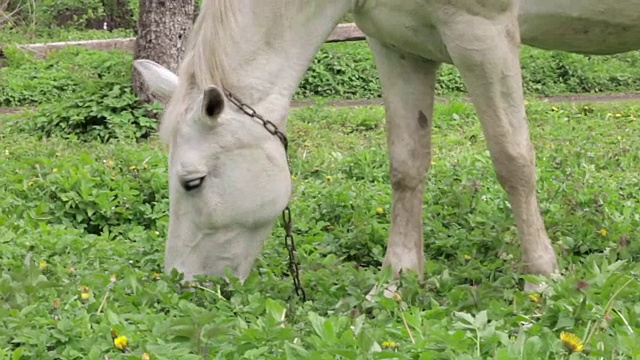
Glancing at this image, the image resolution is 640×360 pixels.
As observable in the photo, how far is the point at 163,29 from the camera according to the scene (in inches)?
357

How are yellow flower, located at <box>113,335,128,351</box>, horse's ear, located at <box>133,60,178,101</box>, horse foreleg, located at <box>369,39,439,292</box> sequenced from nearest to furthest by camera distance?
yellow flower, located at <box>113,335,128,351</box>, horse's ear, located at <box>133,60,178,101</box>, horse foreleg, located at <box>369,39,439,292</box>

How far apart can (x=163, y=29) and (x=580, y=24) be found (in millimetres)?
5553

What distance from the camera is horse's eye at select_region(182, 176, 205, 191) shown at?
3697 mm

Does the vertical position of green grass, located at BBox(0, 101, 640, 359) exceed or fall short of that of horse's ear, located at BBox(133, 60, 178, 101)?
it falls short

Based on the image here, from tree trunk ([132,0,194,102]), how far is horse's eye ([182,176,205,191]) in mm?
5479

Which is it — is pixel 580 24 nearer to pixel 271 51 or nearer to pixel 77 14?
pixel 271 51

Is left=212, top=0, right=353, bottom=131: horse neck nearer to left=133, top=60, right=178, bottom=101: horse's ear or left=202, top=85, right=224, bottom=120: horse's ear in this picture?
left=202, top=85, right=224, bottom=120: horse's ear

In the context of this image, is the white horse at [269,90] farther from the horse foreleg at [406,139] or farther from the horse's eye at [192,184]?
the horse foreleg at [406,139]

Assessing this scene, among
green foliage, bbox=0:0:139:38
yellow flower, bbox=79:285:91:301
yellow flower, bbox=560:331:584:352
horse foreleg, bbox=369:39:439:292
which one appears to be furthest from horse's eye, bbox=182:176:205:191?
green foliage, bbox=0:0:139:38

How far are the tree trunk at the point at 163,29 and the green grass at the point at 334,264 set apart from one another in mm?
1144

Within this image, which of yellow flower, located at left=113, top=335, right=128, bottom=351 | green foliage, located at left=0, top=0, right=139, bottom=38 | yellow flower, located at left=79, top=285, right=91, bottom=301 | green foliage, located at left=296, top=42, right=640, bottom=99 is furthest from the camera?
green foliage, located at left=0, top=0, right=139, bottom=38

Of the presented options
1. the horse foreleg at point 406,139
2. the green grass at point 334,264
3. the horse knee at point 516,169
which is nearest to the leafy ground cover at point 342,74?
the green grass at point 334,264

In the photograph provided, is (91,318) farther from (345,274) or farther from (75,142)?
(75,142)

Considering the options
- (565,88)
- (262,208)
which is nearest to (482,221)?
(262,208)
